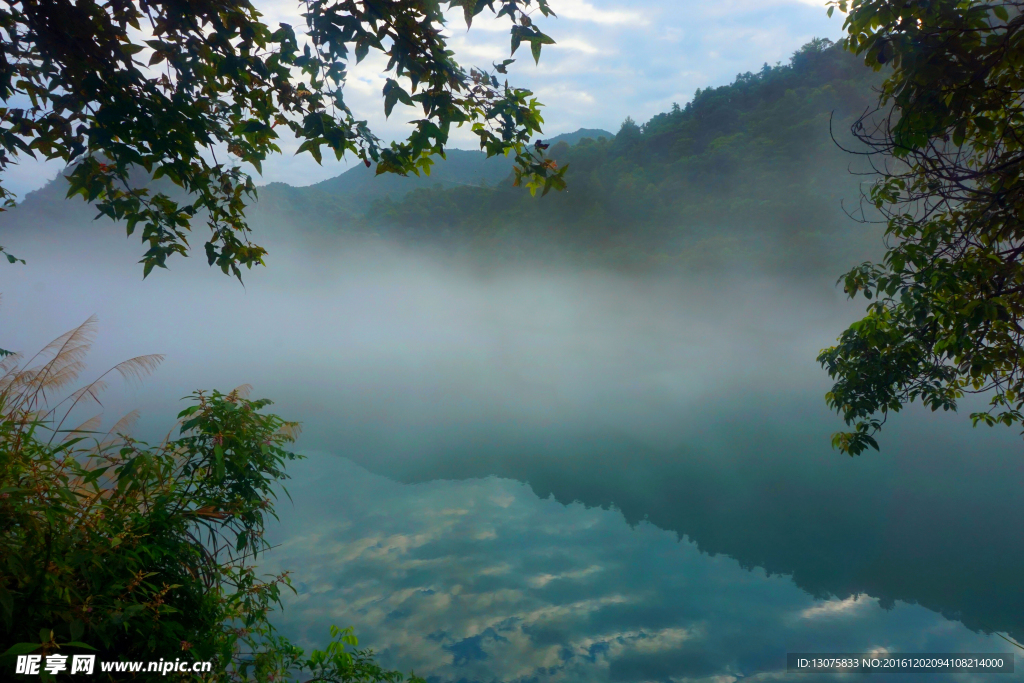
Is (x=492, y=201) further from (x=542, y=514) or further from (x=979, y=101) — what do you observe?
(x=979, y=101)

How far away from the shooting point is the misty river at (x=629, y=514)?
218 inches

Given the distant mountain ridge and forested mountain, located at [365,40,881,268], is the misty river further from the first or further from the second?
the distant mountain ridge

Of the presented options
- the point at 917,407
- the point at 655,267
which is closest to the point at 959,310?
the point at 917,407

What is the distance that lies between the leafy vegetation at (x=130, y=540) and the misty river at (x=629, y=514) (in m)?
1.65

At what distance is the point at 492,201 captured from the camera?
126 feet

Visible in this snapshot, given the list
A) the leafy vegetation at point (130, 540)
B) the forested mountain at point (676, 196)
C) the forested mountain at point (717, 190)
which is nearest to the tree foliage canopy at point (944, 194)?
the leafy vegetation at point (130, 540)

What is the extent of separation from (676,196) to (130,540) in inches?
1340

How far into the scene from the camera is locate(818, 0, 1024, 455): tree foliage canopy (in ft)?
6.11

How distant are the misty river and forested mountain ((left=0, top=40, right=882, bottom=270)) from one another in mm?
5260

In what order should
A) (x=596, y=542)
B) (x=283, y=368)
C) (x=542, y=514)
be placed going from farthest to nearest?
(x=283, y=368)
(x=542, y=514)
(x=596, y=542)

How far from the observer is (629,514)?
28.6 ft

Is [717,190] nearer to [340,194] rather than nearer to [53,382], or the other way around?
[340,194]

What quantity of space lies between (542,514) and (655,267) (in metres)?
25.8

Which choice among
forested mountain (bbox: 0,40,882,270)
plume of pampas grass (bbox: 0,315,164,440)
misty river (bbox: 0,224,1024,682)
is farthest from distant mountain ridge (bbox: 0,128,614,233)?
plume of pampas grass (bbox: 0,315,164,440)
